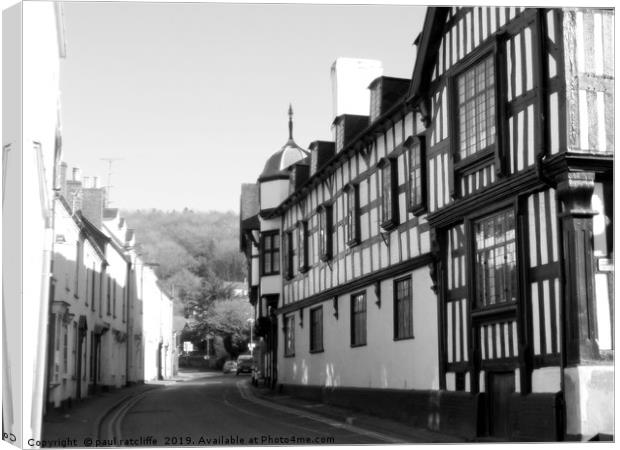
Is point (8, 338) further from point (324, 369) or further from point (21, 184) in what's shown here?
point (324, 369)

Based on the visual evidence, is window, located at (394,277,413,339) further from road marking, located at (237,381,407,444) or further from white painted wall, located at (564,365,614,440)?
white painted wall, located at (564,365,614,440)

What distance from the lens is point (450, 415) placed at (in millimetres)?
15078

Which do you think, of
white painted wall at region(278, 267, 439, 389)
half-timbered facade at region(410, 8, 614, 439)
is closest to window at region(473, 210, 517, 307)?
half-timbered facade at region(410, 8, 614, 439)

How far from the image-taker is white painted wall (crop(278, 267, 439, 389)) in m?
16.7

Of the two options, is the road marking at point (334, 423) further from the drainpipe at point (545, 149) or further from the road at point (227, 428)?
the drainpipe at point (545, 149)

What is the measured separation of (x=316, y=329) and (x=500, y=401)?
38.6 feet

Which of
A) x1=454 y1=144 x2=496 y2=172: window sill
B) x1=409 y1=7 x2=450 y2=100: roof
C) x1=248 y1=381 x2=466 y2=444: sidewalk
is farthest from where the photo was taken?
x1=409 y1=7 x2=450 y2=100: roof

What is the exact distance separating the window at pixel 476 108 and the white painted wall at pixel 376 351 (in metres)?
3.00

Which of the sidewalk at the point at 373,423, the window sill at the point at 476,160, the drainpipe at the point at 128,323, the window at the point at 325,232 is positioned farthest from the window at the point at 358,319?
the drainpipe at the point at 128,323

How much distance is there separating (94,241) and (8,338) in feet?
46.8

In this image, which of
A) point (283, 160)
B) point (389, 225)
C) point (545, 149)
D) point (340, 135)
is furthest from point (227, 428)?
point (283, 160)

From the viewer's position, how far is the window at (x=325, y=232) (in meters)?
23.3

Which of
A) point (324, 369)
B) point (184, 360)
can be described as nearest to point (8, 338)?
point (324, 369)

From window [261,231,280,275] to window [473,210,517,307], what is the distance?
15.8 meters
